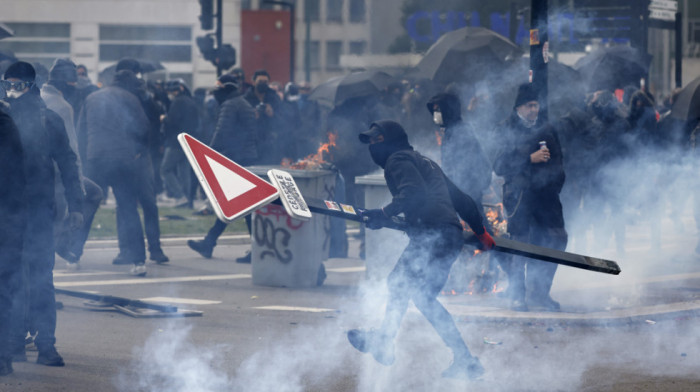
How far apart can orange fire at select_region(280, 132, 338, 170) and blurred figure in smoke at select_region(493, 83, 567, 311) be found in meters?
2.25

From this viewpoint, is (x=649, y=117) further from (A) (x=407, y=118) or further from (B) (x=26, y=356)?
(B) (x=26, y=356)

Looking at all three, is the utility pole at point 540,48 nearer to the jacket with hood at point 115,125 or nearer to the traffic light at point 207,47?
the jacket with hood at point 115,125

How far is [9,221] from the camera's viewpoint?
6219 mm

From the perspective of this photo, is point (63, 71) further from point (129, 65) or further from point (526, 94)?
point (526, 94)

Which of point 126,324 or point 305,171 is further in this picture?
point 305,171

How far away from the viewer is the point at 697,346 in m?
7.36

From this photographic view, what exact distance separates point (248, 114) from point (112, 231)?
9.83 ft

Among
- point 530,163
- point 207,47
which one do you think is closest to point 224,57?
point 207,47

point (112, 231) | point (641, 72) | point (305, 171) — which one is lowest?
point (112, 231)

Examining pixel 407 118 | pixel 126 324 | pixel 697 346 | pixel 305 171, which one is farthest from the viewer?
pixel 407 118

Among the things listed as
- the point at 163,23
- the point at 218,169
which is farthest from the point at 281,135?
the point at 163,23

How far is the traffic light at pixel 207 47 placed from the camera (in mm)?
19016

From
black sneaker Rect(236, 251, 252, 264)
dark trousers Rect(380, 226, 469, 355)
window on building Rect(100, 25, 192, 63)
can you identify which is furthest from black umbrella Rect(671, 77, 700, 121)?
window on building Rect(100, 25, 192, 63)

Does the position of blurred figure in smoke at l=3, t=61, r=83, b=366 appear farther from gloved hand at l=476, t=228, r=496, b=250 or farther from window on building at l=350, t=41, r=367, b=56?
window on building at l=350, t=41, r=367, b=56
